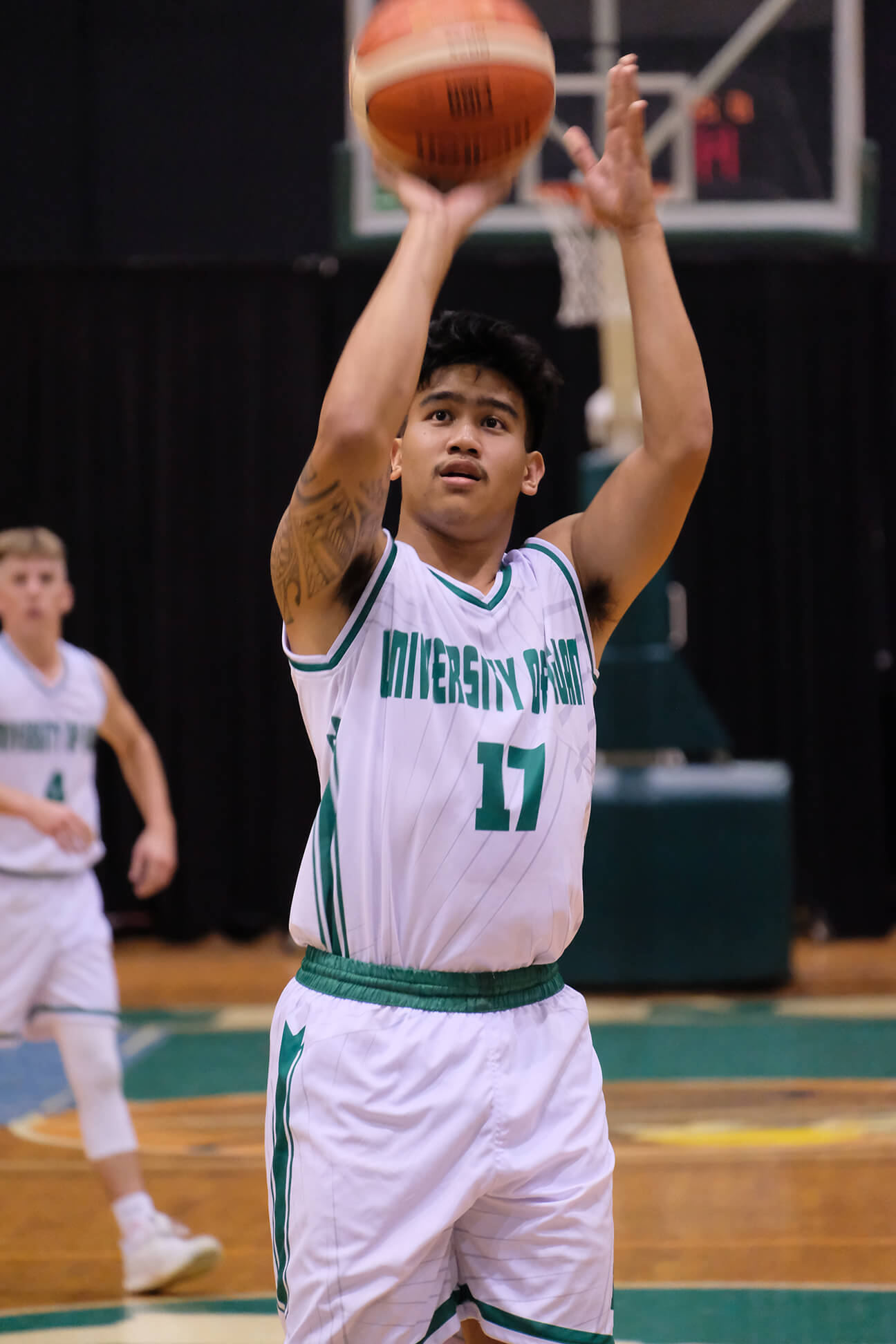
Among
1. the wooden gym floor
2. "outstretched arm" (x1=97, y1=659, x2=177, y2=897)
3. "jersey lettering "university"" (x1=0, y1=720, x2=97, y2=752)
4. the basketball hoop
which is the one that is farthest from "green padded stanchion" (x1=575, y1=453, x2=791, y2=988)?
"jersey lettering "university"" (x1=0, y1=720, x2=97, y2=752)

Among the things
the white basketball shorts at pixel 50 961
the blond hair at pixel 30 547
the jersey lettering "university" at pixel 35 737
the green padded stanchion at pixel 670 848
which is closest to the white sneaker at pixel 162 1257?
the white basketball shorts at pixel 50 961

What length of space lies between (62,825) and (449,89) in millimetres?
2266

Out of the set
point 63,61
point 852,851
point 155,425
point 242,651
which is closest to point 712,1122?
point 852,851

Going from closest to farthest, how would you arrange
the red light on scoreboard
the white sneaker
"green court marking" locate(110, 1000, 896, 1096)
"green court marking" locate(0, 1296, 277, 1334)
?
"green court marking" locate(0, 1296, 277, 1334) < the white sneaker < "green court marking" locate(110, 1000, 896, 1096) < the red light on scoreboard

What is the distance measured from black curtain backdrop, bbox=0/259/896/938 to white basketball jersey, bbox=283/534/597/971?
7435mm

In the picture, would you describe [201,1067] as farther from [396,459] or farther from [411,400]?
[411,400]

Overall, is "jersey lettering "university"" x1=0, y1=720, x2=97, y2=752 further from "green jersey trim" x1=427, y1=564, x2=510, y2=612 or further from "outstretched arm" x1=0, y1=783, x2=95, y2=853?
"green jersey trim" x1=427, y1=564, x2=510, y2=612

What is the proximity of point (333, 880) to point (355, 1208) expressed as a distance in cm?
40

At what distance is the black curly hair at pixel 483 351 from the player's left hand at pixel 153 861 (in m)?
2.32

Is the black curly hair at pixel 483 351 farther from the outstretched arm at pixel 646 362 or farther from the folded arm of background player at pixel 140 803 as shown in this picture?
the folded arm of background player at pixel 140 803

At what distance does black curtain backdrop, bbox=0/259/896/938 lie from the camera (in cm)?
941

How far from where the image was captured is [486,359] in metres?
2.13

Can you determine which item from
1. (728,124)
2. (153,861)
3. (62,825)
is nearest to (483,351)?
(62,825)

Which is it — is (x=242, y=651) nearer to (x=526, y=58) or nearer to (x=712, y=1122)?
(x=712, y=1122)
